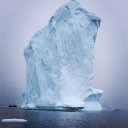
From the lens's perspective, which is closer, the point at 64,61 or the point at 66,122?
the point at 66,122

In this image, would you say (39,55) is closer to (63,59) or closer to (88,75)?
(63,59)

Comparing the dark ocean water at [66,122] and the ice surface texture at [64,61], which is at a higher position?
the ice surface texture at [64,61]

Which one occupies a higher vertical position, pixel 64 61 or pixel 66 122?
pixel 64 61

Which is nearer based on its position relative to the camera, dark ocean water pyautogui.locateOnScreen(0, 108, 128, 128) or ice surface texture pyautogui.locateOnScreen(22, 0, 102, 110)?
dark ocean water pyautogui.locateOnScreen(0, 108, 128, 128)

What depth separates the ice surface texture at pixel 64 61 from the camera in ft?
109

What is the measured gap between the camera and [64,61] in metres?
33.8

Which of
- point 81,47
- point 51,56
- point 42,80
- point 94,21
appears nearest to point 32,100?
point 42,80

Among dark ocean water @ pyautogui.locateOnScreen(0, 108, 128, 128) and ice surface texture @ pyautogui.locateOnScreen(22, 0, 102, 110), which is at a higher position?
ice surface texture @ pyautogui.locateOnScreen(22, 0, 102, 110)

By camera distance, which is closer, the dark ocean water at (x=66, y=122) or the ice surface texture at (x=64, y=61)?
the dark ocean water at (x=66, y=122)

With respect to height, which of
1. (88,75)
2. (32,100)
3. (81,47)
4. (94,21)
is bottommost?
(32,100)

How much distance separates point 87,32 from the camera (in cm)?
3531

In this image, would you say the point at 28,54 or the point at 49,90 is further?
the point at 28,54

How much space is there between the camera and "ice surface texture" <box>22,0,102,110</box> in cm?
3319

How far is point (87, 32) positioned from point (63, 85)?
219 inches
